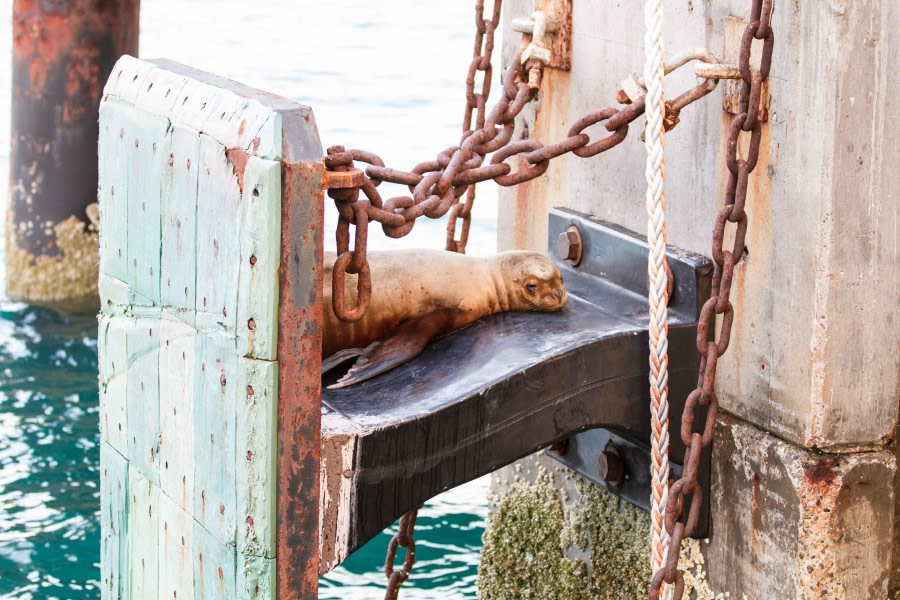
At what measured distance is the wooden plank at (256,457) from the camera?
252 cm

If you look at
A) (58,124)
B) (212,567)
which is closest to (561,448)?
(212,567)

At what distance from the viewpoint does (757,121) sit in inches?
115

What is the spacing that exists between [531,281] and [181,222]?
985 mm

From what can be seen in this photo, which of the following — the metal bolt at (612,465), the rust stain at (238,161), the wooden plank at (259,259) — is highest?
the rust stain at (238,161)

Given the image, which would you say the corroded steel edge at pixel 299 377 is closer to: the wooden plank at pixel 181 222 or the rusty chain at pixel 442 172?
the rusty chain at pixel 442 172

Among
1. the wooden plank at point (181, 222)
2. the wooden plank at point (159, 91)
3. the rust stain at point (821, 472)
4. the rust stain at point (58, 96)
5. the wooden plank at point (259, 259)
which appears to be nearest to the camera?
the wooden plank at point (259, 259)

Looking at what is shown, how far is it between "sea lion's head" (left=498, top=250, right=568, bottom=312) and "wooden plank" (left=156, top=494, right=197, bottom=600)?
101cm

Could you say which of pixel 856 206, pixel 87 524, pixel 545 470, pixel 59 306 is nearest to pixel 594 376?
pixel 856 206

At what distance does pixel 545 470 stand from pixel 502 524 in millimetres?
335

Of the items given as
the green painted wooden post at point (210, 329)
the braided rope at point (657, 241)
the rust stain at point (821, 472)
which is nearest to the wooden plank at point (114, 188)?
the green painted wooden post at point (210, 329)

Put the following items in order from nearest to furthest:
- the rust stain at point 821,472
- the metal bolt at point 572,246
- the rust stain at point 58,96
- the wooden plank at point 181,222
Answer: the wooden plank at point 181,222
the rust stain at point 821,472
the metal bolt at point 572,246
the rust stain at point 58,96

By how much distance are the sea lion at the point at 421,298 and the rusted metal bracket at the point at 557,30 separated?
742mm

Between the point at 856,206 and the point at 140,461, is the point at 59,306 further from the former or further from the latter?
the point at 856,206

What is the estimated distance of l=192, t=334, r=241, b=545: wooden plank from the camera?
8.48ft
